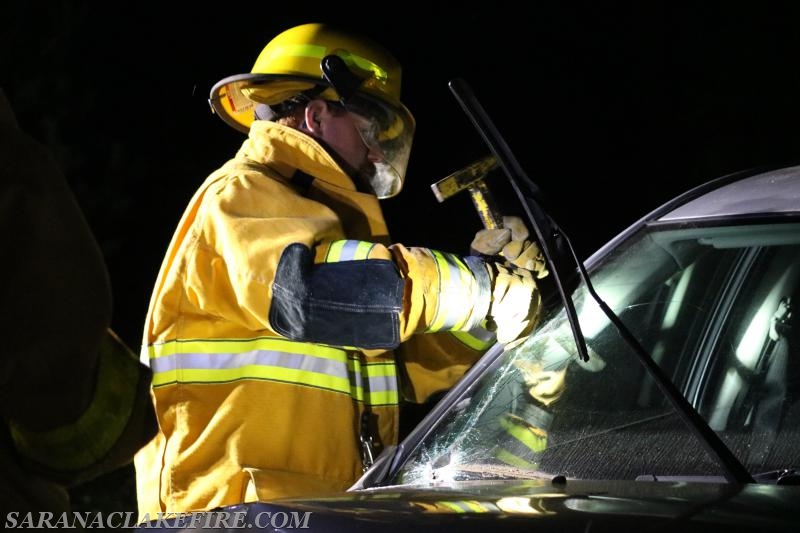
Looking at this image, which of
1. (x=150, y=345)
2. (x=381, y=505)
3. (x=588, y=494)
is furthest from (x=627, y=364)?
(x=150, y=345)

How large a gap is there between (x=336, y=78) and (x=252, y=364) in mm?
839

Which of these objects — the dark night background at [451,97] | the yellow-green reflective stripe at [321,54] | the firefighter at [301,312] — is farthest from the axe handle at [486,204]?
the dark night background at [451,97]

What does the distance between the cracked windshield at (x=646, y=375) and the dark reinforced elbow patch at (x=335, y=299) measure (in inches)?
10.1

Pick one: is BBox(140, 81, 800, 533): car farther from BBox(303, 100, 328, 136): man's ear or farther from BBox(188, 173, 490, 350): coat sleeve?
BBox(303, 100, 328, 136): man's ear

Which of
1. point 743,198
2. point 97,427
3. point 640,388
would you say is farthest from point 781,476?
point 97,427

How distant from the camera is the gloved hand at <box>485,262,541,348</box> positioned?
104 inches

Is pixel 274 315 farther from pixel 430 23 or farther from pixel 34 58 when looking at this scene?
pixel 430 23

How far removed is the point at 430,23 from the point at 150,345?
4.32 metres

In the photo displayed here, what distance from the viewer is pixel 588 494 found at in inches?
77.8

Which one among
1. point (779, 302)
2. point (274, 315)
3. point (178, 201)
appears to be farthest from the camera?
point (178, 201)

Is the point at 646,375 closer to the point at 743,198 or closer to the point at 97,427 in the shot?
the point at 743,198

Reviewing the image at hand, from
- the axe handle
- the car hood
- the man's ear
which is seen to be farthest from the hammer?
the car hood

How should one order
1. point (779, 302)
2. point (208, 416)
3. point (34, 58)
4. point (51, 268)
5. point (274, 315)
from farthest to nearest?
1. point (34, 58)
2. point (208, 416)
3. point (274, 315)
4. point (779, 302)
5. point (51, 268)

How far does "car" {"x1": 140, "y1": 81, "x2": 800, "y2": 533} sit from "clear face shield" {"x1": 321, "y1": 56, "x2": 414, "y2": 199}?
2.59 ft
